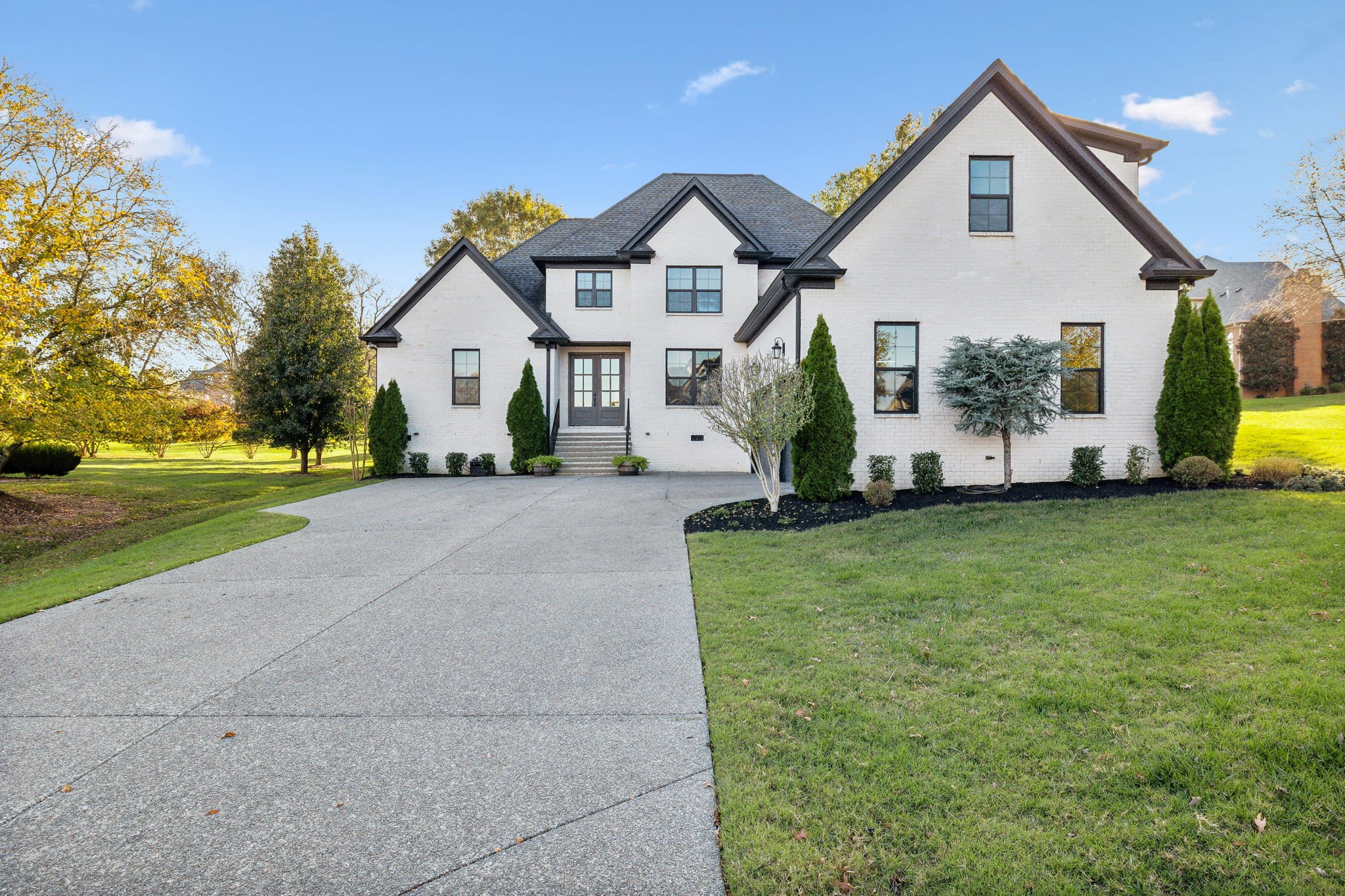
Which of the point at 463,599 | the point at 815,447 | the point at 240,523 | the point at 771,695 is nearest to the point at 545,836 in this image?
the point at 771,695

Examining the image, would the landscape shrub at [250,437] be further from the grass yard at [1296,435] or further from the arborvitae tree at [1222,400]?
the grass yard at [1296,435]

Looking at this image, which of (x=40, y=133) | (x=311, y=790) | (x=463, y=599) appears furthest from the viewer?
(x=40, y=133)

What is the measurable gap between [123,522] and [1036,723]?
57.7ft

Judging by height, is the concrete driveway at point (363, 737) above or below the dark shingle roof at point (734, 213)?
below

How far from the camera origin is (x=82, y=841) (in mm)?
2490

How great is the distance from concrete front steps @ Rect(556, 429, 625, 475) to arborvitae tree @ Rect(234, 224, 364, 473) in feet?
30.5

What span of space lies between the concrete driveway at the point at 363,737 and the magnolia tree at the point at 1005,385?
690cm

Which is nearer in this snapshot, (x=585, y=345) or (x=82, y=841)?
(x=82, y=841)

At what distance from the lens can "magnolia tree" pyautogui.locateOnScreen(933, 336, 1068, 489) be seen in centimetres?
1059

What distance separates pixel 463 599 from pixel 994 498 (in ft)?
28.0

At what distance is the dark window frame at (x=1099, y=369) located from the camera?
1148cm

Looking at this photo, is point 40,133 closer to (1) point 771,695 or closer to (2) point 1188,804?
(1) point 771,695

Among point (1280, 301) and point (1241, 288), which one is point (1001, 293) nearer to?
point (1280, 301)

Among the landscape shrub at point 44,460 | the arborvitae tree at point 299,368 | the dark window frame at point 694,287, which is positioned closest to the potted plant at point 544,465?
the dark window frame at point 694,287
